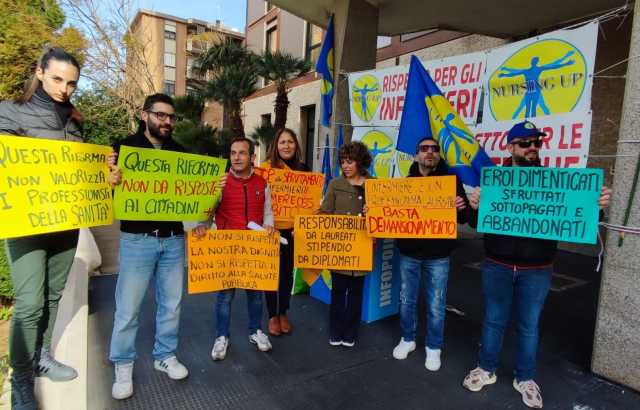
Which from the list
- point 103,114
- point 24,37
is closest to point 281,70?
point 103,114

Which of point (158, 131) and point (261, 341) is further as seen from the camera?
point (261, 341)

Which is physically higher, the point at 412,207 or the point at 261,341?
the point at 412,207

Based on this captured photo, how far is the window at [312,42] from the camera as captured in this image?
15328mm

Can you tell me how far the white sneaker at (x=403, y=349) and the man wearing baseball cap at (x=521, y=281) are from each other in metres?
0.60

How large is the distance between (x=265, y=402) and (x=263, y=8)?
2034cm

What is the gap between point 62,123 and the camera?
2.51 m

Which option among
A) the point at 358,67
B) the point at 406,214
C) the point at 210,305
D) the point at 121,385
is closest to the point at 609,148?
the point at 358,67

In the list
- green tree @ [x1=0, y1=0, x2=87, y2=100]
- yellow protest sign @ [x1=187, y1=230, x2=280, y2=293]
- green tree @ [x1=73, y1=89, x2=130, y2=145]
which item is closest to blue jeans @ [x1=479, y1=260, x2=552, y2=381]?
yellow protest sign @ [x1=187, y1=230, x2=280, y2=293]

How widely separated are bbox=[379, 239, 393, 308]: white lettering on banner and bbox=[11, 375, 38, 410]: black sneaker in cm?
301

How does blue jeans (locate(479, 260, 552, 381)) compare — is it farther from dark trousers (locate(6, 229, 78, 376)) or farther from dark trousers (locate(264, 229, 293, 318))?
dark trousers (locate(6, 229, 78, 376))

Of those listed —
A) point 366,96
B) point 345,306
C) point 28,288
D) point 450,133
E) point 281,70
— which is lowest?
point 345,306

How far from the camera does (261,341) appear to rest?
3482 mm

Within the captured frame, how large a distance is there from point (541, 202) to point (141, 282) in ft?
9.17

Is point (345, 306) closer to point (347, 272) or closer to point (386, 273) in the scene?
point (347, 272)
